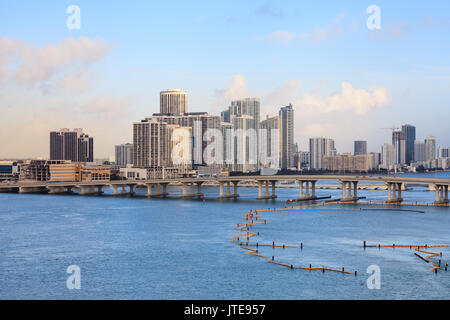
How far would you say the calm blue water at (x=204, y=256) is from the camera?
40250mm

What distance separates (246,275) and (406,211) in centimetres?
5308

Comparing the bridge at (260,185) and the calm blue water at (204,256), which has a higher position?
the bridge at (260,185)

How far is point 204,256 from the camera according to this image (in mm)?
51844

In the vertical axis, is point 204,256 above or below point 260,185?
below

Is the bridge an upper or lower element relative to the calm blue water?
upper

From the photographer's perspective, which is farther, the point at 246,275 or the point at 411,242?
the point at 411,242

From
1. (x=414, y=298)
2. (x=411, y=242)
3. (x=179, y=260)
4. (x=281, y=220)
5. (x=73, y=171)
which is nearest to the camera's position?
(x=414, y=298)

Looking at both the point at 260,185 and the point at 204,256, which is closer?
the point at 204,256

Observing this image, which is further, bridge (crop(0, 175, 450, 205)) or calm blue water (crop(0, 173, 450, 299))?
bridge (crop(0, 175, 450, 205))

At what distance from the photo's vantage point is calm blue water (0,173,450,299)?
1585 inches

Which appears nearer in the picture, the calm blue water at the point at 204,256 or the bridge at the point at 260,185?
the calm blue water at the point at 204,256
